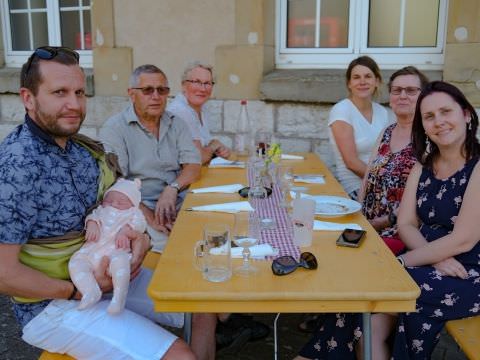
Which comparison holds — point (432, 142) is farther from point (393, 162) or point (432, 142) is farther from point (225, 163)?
point (225, 163)

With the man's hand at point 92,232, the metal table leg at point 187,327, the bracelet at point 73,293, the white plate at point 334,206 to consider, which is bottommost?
the metal table leg at point 187,327

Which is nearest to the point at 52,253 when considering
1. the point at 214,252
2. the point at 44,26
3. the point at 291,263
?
the point at 214,252

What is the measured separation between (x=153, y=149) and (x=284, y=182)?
846 mm

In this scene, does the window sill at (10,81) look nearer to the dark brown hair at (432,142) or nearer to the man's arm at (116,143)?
the man's arm at (116,143)

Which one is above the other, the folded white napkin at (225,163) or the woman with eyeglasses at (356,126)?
the woman with eyeglasses at (356,126)

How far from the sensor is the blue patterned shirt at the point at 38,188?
1606mm

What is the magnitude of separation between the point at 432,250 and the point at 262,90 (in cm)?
277

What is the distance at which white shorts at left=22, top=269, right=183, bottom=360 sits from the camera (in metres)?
1.66

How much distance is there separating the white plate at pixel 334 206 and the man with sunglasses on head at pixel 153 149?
92cm

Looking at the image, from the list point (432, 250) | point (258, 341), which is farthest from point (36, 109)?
point (258, 341)

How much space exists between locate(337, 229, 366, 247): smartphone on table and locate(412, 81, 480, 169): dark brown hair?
67 cm

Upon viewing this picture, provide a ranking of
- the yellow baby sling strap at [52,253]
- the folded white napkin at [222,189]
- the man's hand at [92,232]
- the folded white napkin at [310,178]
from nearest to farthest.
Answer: the yellow baby sling strap at [52,253], the man's hand at [92,232], the folded white napkin at [222,189], the folded white napkin at [310,178]

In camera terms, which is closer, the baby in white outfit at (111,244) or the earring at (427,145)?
the baby in white outfit at (111,244)

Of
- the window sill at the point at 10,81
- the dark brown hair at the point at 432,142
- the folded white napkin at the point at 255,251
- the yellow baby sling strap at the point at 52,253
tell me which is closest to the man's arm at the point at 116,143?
the yellow baby sling strap at the point at 52,253
